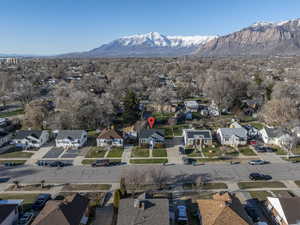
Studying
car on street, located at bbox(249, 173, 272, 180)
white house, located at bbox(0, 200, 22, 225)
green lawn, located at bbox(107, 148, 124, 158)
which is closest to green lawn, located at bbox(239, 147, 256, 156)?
car on street, located at bbox(249, 173, 272, 180)

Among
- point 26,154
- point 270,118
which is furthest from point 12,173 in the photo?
point 270,118

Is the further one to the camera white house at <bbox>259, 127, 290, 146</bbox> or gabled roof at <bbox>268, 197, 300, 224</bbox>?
white house at <bbox>259, 127, 290, 146</bbox>

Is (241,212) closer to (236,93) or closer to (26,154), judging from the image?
(26,154)

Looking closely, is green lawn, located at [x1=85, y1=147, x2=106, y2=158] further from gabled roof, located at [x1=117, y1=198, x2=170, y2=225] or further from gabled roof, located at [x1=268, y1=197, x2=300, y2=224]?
gabled roof, located at [x1=268, y1=197, x2=300, y2=224]

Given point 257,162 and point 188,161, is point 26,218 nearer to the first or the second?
point 188,161

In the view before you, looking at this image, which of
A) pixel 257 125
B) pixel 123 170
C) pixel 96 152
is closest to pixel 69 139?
pixel 96 152

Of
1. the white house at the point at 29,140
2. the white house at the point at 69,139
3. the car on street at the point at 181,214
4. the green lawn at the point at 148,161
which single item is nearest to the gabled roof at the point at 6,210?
the car on street at the point at 181,214
